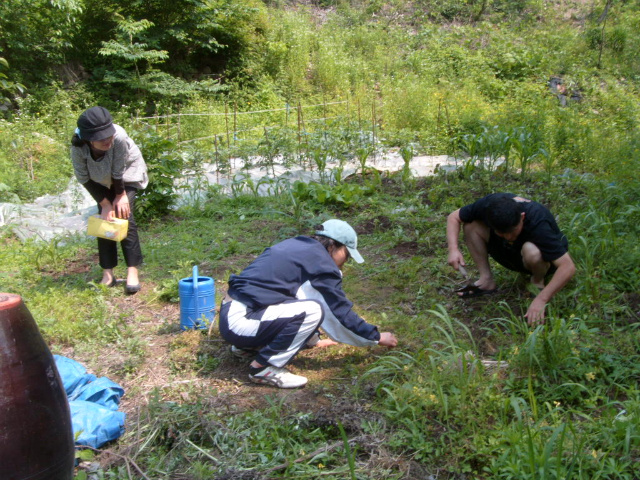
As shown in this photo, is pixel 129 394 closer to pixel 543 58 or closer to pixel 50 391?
pixel 50 391

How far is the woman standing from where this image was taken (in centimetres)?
391

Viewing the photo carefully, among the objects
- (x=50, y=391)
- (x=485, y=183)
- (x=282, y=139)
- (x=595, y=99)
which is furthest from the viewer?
(x=595, y=99)

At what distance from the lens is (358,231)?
558 centimetres

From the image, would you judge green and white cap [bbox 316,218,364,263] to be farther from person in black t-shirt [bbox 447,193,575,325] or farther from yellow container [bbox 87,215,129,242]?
yellow container [bbox 87,215,129,242]

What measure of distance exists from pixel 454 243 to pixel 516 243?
0.42 meters

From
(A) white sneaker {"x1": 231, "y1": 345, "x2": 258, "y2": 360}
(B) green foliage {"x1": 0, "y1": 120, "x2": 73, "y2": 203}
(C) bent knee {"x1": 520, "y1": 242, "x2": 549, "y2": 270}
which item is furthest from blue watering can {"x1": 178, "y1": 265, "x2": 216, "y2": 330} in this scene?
(B) green foliage {"x1": 0, "y1": 120, "x2": 73, "y2": 203}

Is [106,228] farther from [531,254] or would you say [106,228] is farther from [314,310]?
[531,254]

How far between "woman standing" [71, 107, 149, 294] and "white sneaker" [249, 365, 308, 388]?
1.82 metres

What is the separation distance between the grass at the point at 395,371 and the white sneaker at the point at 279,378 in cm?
6

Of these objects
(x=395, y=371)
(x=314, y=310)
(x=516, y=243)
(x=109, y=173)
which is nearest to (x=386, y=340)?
(x=395, y=371)

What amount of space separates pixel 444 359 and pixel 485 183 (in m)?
3.60

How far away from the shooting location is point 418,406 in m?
A: 2.53

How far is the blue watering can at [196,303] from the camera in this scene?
3568mm

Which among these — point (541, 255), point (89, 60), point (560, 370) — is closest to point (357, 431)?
point (560, 370)
